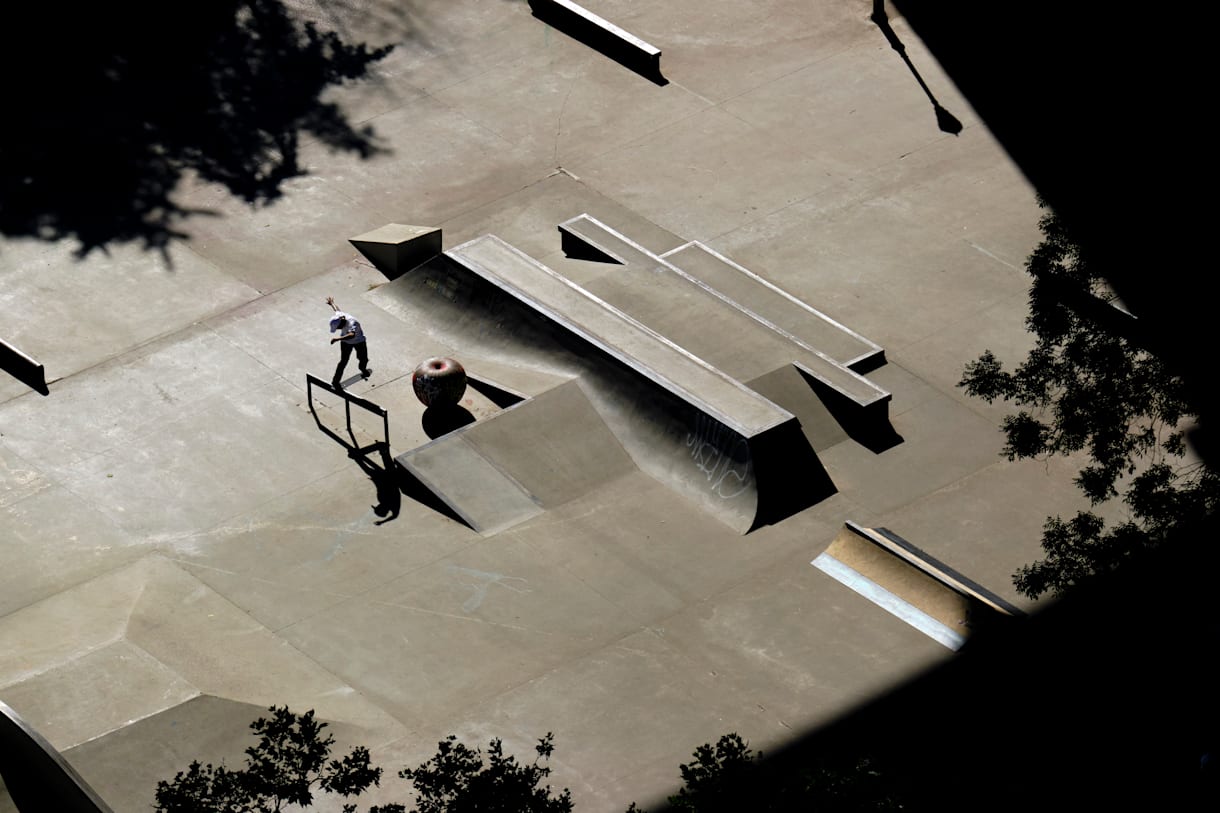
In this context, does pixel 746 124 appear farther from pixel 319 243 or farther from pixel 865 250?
pixel 319 243

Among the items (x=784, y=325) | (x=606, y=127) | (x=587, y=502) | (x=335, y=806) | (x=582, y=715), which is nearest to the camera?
(x=335, y=806)

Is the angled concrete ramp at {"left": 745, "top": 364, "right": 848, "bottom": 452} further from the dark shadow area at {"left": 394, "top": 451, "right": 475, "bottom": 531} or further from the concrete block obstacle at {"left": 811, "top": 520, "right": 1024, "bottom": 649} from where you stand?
the dark shadow area at {"left": 394, "top": 451, "right": 475, "bottom": 531}

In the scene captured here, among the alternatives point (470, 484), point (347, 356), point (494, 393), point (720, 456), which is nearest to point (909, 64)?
point (494, 393)

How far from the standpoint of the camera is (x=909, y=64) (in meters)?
29.9

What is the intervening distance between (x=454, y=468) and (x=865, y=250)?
7638mm

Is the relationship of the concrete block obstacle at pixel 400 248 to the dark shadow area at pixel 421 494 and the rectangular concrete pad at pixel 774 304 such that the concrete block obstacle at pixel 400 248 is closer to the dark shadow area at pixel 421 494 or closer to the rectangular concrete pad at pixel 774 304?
the rectangular concrete pad at pixel 774 304

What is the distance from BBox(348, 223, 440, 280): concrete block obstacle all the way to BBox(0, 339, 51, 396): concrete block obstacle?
15.4ft

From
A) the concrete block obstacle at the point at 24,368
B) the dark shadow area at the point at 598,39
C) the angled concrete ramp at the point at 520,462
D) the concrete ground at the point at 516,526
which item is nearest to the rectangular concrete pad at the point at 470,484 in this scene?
the angled concrete ramp at the point at 520,462

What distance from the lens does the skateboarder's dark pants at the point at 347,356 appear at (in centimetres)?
2162

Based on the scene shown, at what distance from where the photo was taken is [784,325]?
22969 mm

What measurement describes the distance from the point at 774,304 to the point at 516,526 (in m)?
5.36

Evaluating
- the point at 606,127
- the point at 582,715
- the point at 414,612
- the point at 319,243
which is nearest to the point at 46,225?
the point at 319,243

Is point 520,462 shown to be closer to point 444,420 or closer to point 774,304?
point 444,420

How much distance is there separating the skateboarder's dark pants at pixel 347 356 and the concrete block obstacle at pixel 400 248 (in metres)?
2.35
